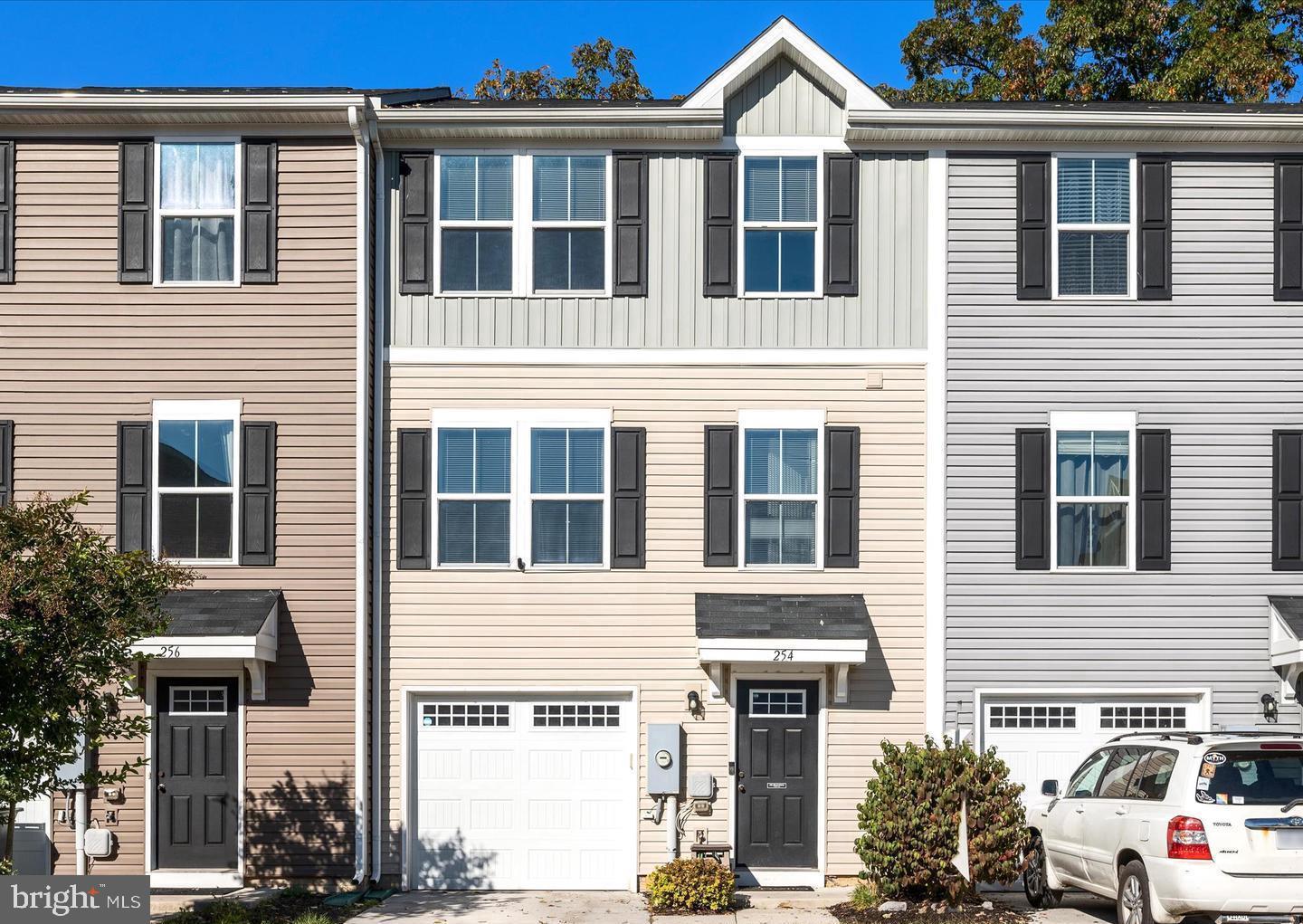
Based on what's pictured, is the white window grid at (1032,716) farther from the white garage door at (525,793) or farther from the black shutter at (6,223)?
the black shutter at (6,223)

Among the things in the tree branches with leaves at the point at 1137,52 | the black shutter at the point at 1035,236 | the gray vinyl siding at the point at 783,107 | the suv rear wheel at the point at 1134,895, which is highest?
the tree branches with leaves at the point at 1137,52

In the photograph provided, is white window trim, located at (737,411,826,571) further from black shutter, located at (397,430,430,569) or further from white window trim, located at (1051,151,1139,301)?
black shutter, located at (397,430,430,569)

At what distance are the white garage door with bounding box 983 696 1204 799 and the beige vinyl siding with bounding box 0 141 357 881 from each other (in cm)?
692

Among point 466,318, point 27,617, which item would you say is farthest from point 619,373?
point 27,617

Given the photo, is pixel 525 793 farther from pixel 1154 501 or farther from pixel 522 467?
pixel 1154 501

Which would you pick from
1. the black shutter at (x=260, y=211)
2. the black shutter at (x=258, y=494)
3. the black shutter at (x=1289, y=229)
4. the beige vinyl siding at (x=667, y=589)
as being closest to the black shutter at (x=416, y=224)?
the beige vinyl siding at (x=667, y=589)

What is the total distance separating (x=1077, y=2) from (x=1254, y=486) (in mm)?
12868

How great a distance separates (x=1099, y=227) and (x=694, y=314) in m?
4.45

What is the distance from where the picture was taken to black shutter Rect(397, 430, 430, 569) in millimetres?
14055

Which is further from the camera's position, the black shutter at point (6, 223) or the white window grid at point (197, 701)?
the black shutter at point (6, 223)

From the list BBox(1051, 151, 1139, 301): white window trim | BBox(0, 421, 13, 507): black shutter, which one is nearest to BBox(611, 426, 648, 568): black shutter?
BBox(1051, 151, 1139, 301): white window trim

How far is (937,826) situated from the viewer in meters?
12.3

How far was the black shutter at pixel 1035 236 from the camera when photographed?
14188mm

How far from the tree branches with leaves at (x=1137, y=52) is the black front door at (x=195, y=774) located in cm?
1732
